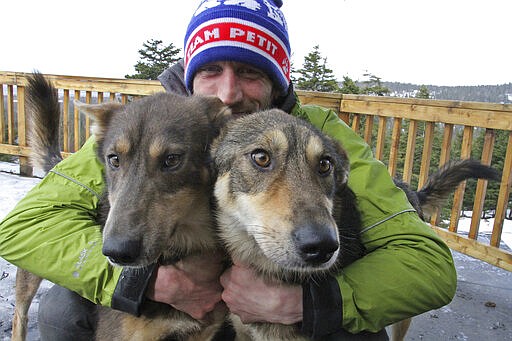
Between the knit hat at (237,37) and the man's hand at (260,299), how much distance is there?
1.38 metres

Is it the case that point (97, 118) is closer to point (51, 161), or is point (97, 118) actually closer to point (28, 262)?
point (28, 262)

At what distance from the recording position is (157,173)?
1789 millimetres

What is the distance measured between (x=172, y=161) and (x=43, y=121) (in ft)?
6.87

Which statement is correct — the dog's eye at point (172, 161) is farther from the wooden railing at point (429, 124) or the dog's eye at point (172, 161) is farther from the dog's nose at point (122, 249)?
the wooden railing at point (429, 124)

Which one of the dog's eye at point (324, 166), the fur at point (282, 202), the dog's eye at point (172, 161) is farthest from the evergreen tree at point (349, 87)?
the dog's eye at point (172, 161)

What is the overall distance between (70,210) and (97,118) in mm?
539

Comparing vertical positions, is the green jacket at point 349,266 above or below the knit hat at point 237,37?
below

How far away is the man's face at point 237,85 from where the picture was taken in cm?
260

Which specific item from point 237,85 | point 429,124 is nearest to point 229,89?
point 237,85

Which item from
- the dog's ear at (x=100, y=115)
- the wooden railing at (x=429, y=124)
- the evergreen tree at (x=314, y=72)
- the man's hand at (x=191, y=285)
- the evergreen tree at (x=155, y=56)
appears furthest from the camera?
the evergreen tree at (x=314, y=72)

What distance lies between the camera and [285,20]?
2.98 m

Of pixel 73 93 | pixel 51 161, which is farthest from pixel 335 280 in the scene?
pixel 73 93

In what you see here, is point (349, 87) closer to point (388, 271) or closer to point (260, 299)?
point (388, 271)

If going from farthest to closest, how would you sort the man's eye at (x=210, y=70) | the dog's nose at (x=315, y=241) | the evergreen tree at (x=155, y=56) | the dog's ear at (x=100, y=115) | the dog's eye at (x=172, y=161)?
1. the evergreen tree at (x=155, y=56)
2. the man's eye at (x=210, y=70)
3. the dog's ear at (x=100, y=115)
4. the dog's eye at (x=172, y=161)
5. the dog's nose at (x=315, y=241)
